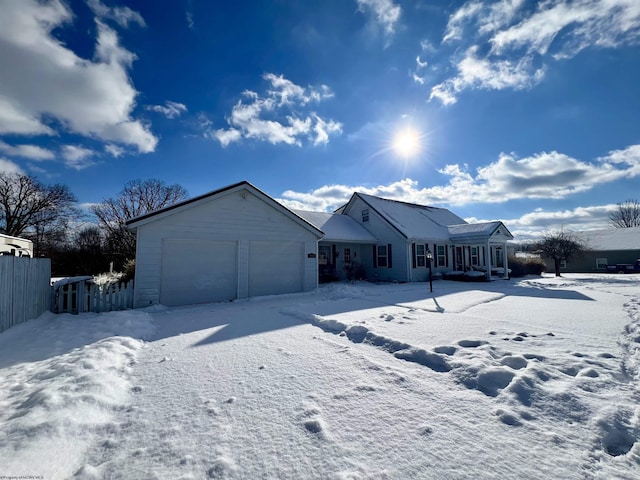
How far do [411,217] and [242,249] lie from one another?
46.0 feet

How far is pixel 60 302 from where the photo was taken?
7637mm

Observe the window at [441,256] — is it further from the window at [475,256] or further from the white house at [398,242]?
the window at [475,256]

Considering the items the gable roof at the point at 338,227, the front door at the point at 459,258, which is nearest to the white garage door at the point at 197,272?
the gable roof at the point at 338,227

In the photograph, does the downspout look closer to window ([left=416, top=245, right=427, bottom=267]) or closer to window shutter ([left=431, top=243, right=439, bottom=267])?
window ([left=416, top=245, right=427, bottom=267])

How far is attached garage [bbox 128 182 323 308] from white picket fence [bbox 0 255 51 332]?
2.05 metres

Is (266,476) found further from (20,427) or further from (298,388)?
(20,427)

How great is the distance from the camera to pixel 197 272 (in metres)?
9.45

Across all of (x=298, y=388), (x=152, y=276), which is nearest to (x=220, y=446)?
(x=298, y=388)

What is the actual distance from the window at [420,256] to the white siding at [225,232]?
8052 millimetres

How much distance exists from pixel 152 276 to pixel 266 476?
325 inches

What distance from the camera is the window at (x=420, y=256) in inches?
680

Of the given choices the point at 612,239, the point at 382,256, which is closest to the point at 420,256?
the point at 382,256

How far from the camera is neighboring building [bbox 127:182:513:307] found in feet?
28.6

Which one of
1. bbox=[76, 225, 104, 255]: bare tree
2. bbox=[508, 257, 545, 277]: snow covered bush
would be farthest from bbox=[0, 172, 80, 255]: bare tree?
bbox=[508, 257, 545, 277]: snow covered bush
